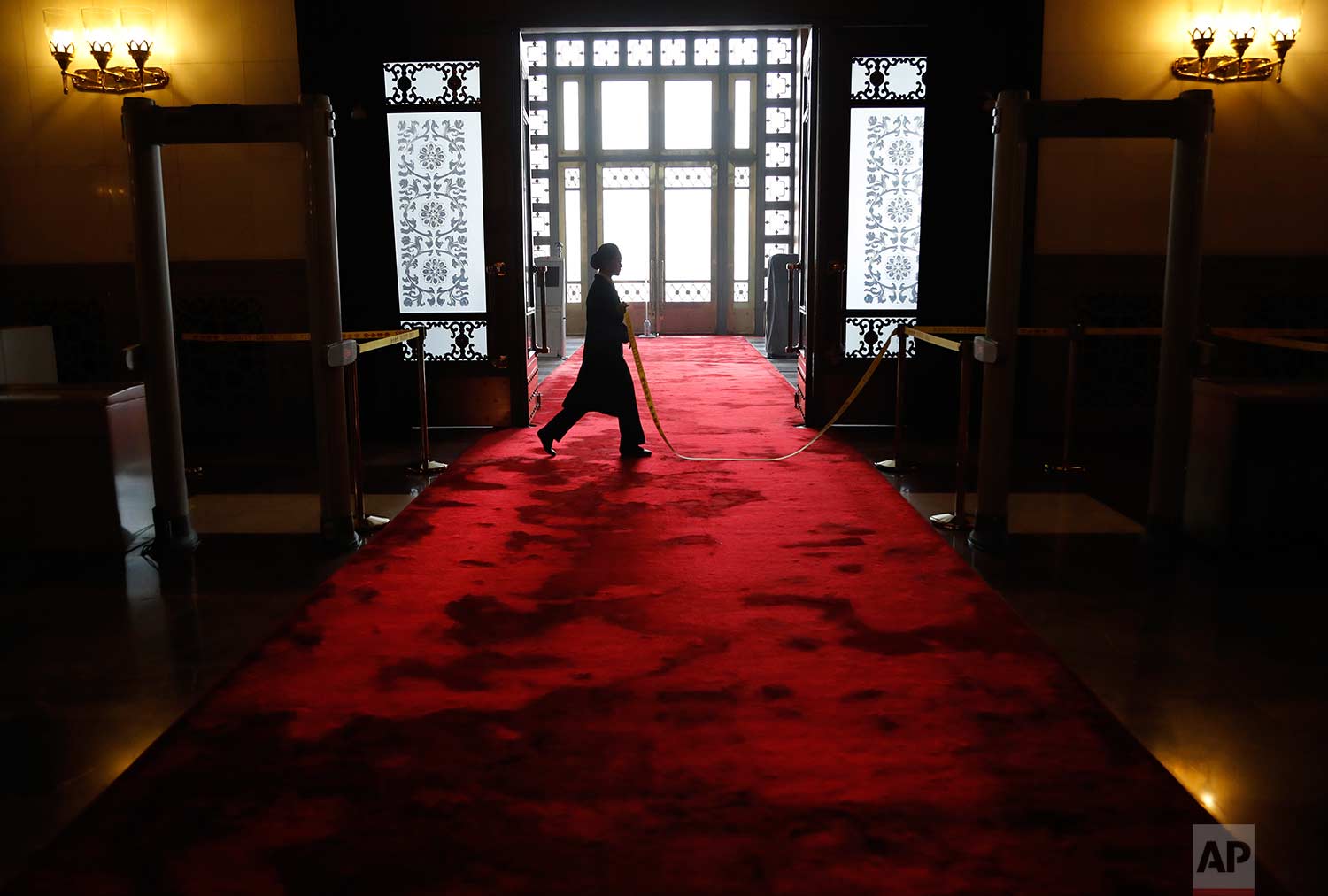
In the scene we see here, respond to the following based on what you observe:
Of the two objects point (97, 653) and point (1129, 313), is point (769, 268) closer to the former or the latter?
point (1129, 313)

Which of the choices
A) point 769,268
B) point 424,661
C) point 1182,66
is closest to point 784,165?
point 769,268

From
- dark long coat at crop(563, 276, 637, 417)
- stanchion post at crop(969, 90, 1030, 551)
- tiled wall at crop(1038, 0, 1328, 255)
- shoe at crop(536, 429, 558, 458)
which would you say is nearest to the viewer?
stanchion post at crop(969, 90, 1030, 551)

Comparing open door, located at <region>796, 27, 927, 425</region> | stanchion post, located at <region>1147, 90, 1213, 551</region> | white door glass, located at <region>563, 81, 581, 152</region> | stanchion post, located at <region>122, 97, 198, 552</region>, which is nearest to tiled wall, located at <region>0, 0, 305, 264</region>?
stanchion post, located at <region>122, 97, 198, 552</region>

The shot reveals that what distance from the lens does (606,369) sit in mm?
6141

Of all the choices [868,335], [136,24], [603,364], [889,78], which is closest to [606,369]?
[603,364]

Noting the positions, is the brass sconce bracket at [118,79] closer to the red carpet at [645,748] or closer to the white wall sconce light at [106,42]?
the white wall sconce light at [106,42]

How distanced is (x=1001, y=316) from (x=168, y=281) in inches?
131

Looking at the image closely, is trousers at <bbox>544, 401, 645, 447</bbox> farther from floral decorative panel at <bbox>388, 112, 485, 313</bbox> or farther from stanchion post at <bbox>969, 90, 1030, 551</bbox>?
stanchion post at <bbox>969, 90, 1030, 551</bbox>

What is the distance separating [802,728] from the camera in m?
2.66

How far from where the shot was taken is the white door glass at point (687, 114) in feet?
48.8

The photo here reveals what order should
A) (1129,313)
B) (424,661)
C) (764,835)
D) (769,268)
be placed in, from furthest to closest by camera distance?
(769,268)
(1129,313)
(424,661)
(764,835)

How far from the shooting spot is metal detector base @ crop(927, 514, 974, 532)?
182 inches

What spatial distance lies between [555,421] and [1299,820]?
4.61 m

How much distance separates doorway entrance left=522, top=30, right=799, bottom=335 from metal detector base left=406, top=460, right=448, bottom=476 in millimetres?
8905
